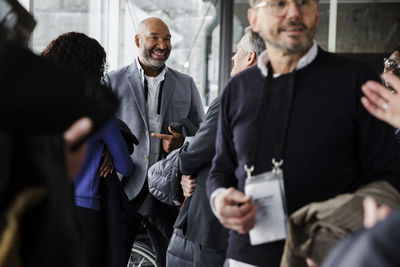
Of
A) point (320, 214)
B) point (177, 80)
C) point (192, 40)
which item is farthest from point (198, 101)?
point (320, 214)

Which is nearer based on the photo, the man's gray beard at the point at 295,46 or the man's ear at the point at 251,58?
the man's gray beard at the point at 295,46

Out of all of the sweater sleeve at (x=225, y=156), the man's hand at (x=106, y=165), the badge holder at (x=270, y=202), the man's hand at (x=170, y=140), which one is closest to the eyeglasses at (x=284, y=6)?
the sweater sleeve at (x=225, y=156)

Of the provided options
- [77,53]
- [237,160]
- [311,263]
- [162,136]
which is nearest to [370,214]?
[311,263]

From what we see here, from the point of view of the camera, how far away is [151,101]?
4.18m

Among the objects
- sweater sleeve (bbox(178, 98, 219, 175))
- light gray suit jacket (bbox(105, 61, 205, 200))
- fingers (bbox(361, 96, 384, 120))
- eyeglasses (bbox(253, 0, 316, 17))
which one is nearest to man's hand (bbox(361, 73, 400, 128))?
fingers (bbox(361, 96, 384, 120))

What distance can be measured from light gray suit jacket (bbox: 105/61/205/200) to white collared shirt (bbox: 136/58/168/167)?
0.03 meters

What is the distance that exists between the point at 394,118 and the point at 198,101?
110 inches

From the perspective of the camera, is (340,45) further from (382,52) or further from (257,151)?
(257,151)

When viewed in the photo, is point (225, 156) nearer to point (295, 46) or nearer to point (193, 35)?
point (295, 46)

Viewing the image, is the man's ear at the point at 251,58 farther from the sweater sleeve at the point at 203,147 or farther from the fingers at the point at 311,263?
the fingers at the point at 311,263

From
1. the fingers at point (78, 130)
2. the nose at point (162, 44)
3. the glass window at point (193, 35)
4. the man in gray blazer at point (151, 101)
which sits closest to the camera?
the fingers at point (78, 130)

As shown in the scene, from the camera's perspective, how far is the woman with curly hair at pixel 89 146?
2801 mm

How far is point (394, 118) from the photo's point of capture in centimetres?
155

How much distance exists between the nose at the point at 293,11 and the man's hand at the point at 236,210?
1.89 ft
